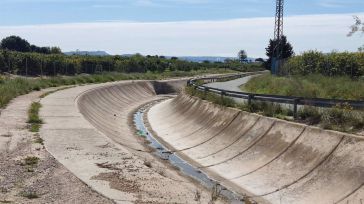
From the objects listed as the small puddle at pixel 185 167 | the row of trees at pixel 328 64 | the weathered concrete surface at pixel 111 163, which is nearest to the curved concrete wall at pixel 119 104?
the weathered concrete surface at pixel 111 163

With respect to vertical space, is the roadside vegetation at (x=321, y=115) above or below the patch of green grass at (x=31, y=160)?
above

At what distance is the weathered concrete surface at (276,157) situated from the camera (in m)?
12.9

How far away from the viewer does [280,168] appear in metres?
15.5

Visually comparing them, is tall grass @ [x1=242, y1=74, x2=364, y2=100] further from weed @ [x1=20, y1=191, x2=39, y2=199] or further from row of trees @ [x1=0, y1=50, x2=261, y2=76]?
row of trees @ [x1=0, y1=50, x2=261, y2=76]

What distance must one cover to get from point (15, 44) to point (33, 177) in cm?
13275

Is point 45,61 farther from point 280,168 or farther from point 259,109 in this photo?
point 280,168

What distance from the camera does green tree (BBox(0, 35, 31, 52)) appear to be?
135 metres

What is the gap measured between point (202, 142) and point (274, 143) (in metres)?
5.70

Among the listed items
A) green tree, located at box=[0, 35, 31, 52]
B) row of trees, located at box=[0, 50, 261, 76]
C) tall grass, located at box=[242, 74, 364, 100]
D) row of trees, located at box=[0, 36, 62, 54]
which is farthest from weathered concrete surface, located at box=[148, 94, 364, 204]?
green tree, located at box=[0, 35, 31, 52]

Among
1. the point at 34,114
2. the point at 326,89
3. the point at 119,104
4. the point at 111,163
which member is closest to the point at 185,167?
the point at 111,163

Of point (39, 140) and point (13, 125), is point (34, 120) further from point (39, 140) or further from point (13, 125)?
point (39, 140)

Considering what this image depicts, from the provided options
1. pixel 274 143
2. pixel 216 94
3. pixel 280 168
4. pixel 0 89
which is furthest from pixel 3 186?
pixel 0 89

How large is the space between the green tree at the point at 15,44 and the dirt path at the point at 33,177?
12411cm

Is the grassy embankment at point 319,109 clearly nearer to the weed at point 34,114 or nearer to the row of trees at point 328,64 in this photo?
the row of trees at point 328,64
